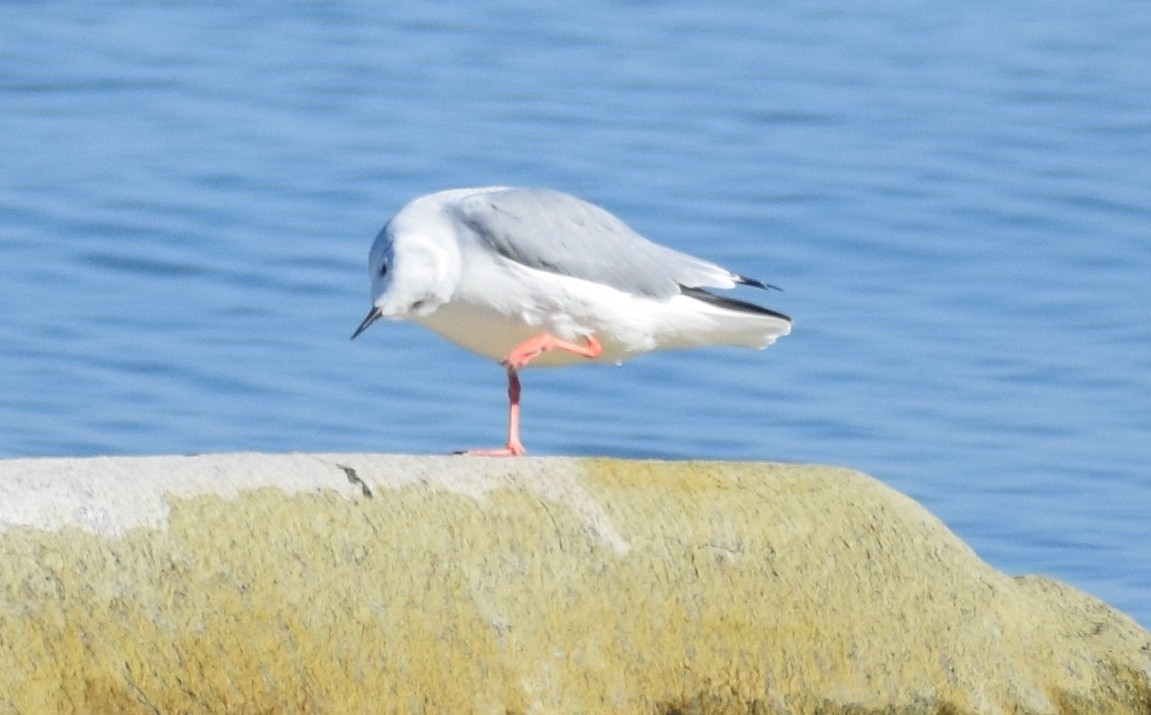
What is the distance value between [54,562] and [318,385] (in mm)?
5772

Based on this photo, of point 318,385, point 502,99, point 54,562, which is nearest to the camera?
point 54,562

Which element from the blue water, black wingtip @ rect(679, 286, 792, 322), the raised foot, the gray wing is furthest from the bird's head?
the blue water

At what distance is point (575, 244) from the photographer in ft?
23.9

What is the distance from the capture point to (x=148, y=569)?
5.61 meters

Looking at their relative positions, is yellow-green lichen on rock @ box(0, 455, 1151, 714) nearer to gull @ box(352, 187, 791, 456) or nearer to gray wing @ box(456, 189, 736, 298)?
gull @ box(352, 187, 791, 456)

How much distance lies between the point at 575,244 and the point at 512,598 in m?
1.60

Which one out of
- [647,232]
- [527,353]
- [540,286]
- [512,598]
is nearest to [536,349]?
[527,353]

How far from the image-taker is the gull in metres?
6.90

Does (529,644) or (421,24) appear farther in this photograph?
(421,24)

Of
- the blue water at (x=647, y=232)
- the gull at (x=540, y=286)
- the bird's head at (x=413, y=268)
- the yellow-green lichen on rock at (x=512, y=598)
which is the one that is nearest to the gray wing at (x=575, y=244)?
the gull at (x=540, y=286)

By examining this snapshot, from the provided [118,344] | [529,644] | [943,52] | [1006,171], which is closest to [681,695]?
[529,644]

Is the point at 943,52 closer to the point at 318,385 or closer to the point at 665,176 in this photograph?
the point at 665,176

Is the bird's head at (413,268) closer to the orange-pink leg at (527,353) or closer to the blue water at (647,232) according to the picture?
the orange-pink leg at (527,353)

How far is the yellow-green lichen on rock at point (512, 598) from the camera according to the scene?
18.3 feet
